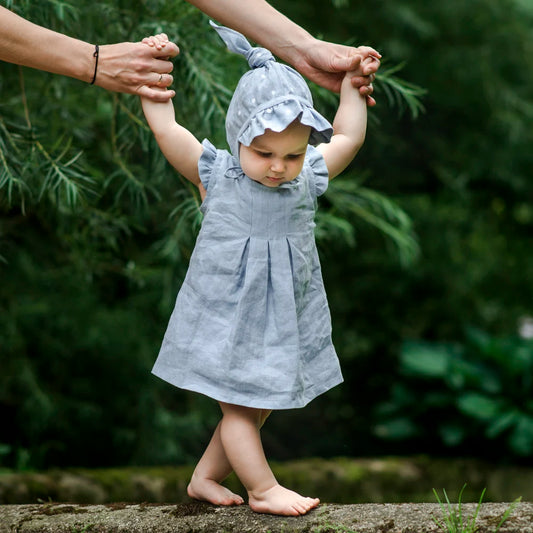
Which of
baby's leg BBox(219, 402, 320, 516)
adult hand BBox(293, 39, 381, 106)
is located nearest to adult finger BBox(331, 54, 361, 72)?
→ adult hand BBox(293, 39, 381, 106)

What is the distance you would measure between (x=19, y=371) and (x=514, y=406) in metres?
3.04

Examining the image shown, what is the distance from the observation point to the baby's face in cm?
173

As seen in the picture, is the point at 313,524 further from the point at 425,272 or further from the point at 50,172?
the point at 425,272

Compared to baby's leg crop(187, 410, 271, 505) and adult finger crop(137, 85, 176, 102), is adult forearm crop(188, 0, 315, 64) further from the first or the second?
baby's leg crop(187, 410, 271, 505)

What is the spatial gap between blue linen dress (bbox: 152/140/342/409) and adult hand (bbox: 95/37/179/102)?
0.18 meters

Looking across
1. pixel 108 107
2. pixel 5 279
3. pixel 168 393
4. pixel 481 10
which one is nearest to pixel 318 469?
pixel 168 393

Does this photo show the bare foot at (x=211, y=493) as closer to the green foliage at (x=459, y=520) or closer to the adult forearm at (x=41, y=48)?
the green foliage at (x=459, y=520)

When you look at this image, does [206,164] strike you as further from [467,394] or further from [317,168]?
[467,394]

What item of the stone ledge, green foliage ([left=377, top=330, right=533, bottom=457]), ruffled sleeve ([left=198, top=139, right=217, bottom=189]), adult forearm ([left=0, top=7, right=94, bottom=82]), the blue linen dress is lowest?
green foliage ([left=377, top=330, right=533, bottom=457])

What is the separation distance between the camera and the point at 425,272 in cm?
543

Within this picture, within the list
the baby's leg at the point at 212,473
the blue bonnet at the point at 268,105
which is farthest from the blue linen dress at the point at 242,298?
the baby's leg at the point at 212,473

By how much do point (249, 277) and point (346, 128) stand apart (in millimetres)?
482

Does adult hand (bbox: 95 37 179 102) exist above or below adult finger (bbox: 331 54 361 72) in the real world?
below

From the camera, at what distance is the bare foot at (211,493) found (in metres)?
1.94
